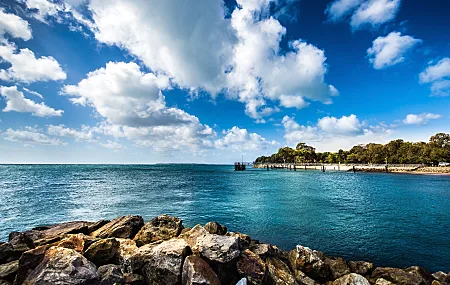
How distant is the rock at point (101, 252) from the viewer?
780 centimetres

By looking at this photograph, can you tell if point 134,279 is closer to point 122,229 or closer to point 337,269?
point 122,229

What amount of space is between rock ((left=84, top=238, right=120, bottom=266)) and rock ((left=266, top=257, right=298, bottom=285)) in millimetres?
5483

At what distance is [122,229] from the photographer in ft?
34.7

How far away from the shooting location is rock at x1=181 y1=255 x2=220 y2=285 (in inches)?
258

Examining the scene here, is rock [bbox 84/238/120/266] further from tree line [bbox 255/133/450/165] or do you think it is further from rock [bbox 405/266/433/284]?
tree line [bbox 255/133/450/165]

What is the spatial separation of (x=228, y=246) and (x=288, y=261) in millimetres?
4059

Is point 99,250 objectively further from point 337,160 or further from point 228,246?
point 337,160

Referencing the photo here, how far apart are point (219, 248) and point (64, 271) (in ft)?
14.2

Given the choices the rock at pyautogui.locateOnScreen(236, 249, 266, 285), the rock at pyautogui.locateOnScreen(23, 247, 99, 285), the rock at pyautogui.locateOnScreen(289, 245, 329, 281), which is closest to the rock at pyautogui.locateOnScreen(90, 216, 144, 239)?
the rock at pyautogui.locateOnScreen(23, 247, 99, 285)

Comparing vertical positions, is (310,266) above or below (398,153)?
below

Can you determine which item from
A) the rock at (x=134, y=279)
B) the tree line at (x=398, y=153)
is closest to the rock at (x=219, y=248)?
the rock at (x=134, y=279)

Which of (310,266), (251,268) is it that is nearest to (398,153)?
(310,266)

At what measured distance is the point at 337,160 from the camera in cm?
15212

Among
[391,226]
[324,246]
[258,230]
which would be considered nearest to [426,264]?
[324,246]
